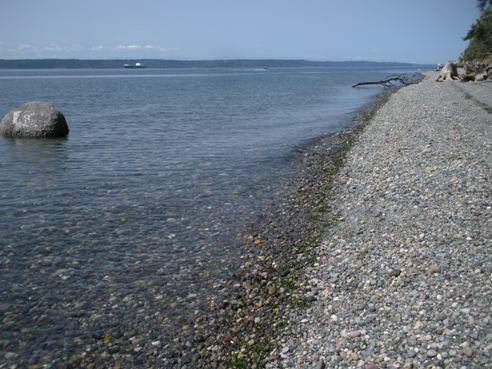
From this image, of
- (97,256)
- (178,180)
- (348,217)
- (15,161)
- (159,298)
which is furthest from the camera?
(15,161)

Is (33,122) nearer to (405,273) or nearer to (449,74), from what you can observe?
(405,273)

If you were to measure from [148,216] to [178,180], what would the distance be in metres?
4.01

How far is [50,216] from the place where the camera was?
12.6m

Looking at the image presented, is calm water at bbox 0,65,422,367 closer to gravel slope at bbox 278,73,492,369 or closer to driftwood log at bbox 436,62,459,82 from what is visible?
gravel slope at bbox 278,73,492,369

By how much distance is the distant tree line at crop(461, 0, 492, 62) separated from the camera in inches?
2466

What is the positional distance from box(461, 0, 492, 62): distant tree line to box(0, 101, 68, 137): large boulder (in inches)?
2297

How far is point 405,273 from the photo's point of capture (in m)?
7.85

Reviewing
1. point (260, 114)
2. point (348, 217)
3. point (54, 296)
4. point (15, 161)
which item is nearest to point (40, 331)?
point (54, 296)

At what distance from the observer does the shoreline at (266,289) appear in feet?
22.0

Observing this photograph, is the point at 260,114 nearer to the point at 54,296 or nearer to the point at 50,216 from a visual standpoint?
the point at 50,216

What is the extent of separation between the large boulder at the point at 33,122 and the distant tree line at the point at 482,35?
58349 millimetres

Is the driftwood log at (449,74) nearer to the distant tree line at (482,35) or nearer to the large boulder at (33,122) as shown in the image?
the distant tree line at (482,35)

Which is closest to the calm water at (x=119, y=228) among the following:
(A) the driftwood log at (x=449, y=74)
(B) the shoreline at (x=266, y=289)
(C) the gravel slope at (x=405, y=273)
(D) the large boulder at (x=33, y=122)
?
(B) the shoreline at (x=266, y=289)

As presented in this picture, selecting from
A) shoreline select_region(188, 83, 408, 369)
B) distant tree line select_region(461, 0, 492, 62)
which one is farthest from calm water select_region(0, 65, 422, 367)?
distant tree line select_region(461, 0, 492, 62)
